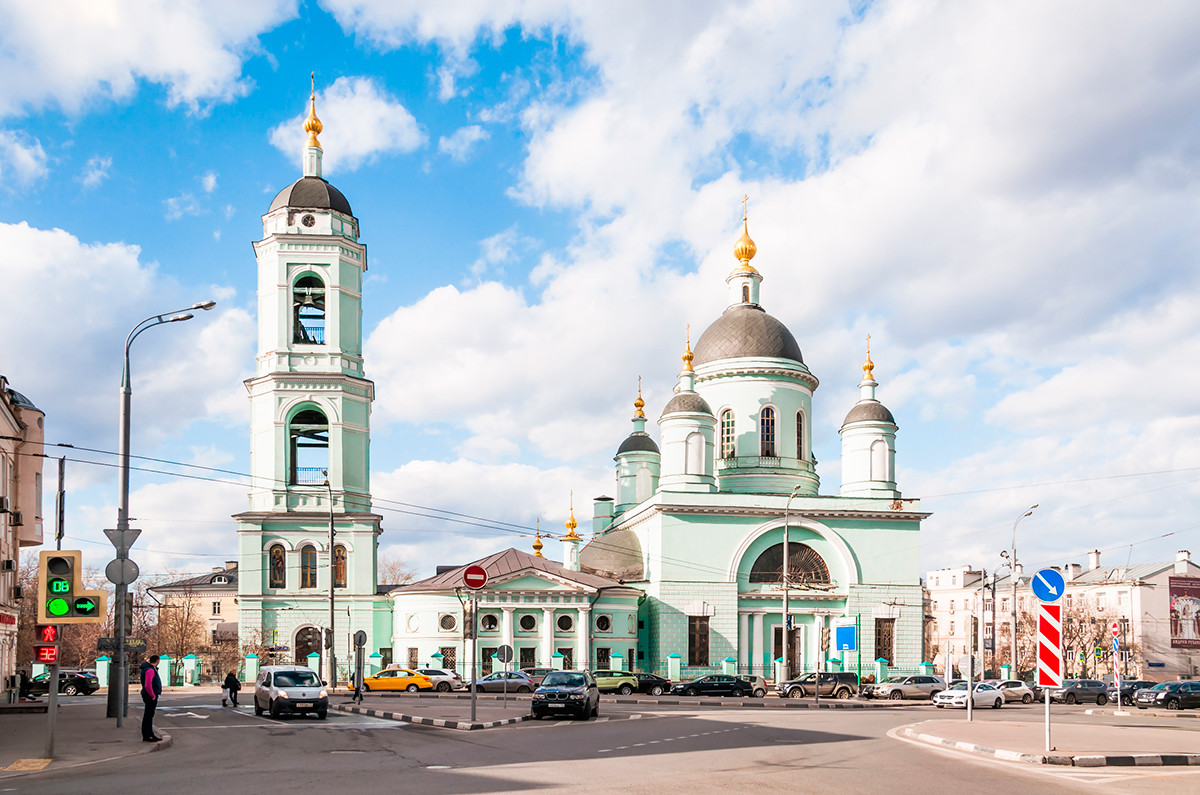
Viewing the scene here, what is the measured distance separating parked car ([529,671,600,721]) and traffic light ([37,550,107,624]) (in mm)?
12708

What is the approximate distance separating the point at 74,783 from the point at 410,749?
604cm

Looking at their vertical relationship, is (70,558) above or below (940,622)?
above

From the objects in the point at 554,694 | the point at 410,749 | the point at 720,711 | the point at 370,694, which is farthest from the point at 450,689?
the point at 410,749

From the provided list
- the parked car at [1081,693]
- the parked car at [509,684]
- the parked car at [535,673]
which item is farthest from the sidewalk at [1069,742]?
the parked car at [1081,693]

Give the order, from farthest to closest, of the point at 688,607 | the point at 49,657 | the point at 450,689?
the point at 688,607, the point at 450,689, the point at 49,657

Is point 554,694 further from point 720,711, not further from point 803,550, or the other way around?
point 803,550

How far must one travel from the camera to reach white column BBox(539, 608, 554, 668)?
51.5m

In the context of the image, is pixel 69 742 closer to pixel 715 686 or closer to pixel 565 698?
pixel 565 698

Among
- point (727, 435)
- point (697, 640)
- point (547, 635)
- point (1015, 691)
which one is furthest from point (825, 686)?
point (727, 435)

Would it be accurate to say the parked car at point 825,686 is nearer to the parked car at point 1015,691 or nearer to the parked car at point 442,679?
the parked car at point 1015,691

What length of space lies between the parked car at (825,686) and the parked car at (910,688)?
1019 millimetres

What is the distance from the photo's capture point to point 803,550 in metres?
56.7

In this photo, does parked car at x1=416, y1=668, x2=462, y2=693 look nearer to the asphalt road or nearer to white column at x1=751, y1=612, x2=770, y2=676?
white column at x1=751, y1=612, x2=770, y2=676

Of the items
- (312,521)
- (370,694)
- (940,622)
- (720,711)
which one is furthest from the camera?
(940,622)
